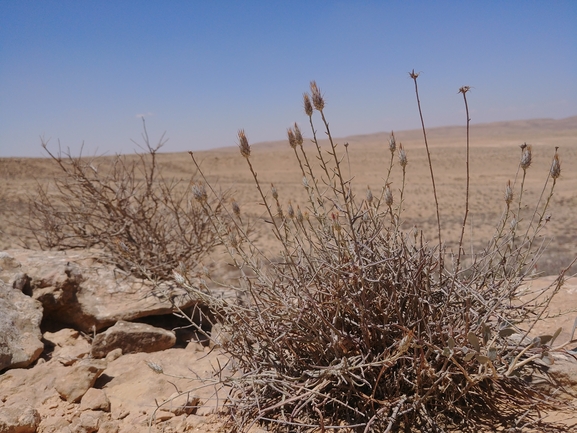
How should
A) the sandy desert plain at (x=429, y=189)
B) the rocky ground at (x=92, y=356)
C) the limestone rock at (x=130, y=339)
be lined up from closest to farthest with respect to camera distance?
the rocky ground at (x=92, y=356) → the limestone rock at (x=130, y=339) → the sandy desert plain at (x=429, y=189)

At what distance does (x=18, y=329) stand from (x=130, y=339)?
2.33 feet

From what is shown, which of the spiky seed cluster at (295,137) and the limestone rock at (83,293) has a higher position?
the spiky seed cluster at (295,137)

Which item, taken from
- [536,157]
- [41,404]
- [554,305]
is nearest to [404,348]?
[41,404]

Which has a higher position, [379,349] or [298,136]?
[298,136]

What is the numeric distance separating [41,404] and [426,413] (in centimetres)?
195

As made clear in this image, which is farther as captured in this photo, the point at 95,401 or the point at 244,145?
the point at 95,401

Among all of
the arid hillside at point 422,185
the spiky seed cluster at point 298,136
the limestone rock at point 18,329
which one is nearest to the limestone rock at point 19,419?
the limestone rock at point 18,329

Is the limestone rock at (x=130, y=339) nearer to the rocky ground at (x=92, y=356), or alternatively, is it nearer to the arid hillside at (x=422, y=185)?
the rocky ground at (x=92, y=356)

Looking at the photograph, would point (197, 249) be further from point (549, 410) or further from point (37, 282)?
point (549, 410)

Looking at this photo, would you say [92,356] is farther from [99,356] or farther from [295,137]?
[295,137]

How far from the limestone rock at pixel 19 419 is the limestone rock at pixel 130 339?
0.93 meters

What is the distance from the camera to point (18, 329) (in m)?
3.10

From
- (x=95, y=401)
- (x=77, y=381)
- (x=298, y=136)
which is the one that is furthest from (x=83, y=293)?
(x=298, y=136)

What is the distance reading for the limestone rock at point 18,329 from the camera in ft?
9.43
